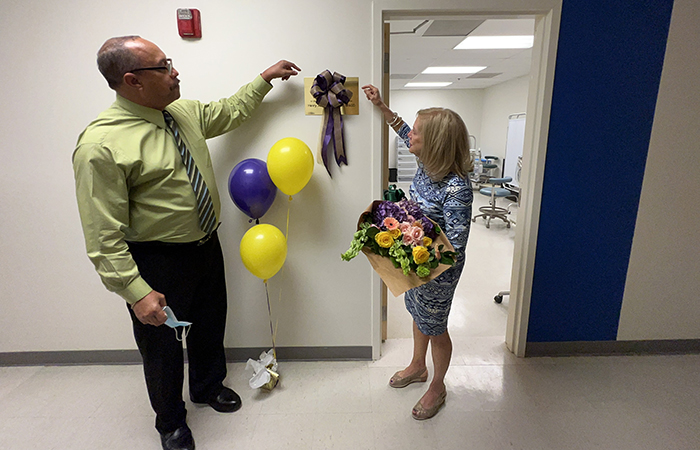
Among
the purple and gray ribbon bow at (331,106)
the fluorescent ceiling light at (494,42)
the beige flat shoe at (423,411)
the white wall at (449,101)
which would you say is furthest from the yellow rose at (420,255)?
the white wall at (449,101)

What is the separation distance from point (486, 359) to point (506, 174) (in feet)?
22.5

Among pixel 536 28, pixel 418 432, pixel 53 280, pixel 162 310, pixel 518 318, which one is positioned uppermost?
pixel 536 28

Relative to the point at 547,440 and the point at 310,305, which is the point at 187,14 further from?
the point at 547,440

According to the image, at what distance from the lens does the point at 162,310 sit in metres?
1.45

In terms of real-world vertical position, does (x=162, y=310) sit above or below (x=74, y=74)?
below

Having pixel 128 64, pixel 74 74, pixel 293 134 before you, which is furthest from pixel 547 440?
pixel 74 74

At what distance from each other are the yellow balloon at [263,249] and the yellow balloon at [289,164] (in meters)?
0.25

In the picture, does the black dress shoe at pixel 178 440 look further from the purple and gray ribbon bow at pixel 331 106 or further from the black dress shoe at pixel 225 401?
the purple and gray ribbon bow at pixel 331 106

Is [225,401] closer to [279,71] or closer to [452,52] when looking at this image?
[279,71]

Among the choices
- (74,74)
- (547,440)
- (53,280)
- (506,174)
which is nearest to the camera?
(547,440)

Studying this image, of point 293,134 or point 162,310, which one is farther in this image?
point 293,134

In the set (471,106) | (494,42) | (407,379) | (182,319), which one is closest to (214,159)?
(182,319)

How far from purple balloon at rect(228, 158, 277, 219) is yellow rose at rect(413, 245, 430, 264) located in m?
0.86

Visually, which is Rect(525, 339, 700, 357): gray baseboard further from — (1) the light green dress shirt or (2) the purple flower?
(1) the light green dress shirt
